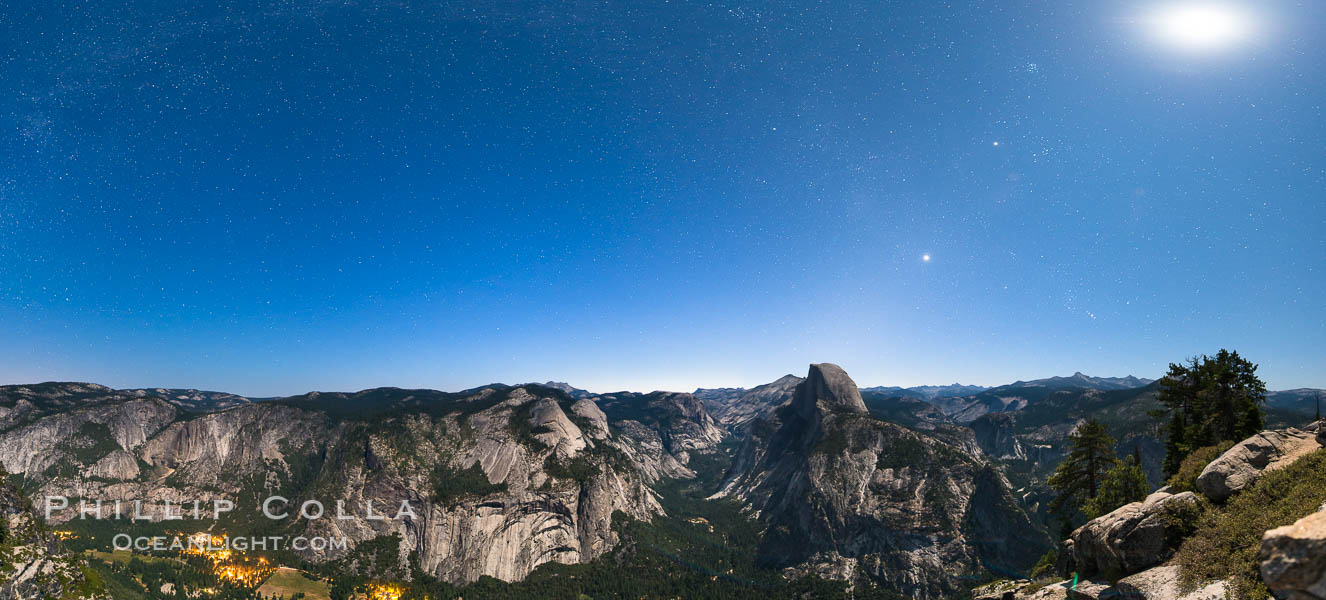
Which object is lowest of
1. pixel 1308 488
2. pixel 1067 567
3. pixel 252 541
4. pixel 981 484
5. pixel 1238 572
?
pixel 252 541

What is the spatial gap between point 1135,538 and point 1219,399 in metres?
32.4

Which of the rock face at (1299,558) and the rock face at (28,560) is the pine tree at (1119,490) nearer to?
the rock face at (1299,558)

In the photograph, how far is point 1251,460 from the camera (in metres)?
23.1

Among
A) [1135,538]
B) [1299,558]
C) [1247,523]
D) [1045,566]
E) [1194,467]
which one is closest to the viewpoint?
[1299,558]

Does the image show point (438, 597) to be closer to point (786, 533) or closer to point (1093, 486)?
point (786, 533)

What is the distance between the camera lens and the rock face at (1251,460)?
72.8 ft

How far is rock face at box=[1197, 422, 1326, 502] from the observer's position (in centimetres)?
2220

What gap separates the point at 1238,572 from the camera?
17.5 m

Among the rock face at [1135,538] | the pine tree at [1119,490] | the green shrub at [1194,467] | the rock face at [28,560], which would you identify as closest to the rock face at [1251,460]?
the rock face at [1135,538]

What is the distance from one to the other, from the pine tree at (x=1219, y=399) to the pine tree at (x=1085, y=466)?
5.52m

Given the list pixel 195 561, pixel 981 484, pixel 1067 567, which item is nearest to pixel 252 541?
pixel 195 561

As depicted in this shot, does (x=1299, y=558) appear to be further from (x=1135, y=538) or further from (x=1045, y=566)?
(x=1045, y=566)

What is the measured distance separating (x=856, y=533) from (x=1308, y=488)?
18699 centimetres

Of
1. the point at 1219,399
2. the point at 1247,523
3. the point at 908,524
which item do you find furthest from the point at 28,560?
the point at 908,524
